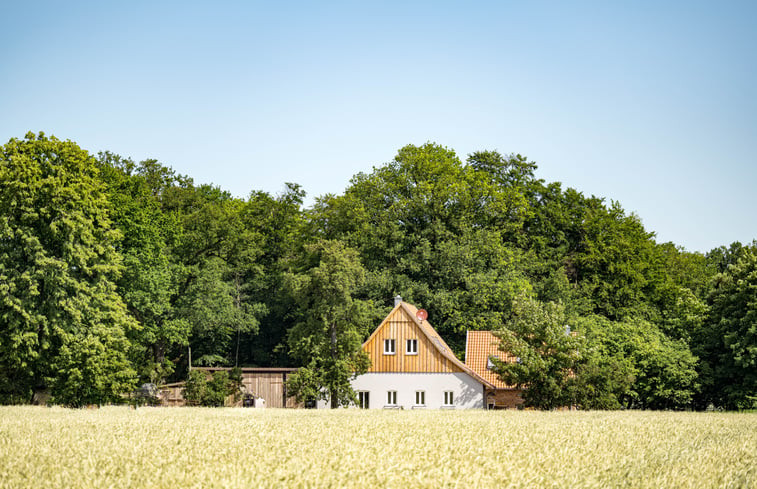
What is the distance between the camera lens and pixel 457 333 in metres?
56.7

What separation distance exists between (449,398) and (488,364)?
492cm

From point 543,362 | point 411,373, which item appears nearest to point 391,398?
point 411,373

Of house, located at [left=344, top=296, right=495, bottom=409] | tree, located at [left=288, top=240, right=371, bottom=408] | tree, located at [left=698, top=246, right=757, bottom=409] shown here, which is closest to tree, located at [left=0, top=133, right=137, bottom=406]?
tree, located at [left=288, top=240, right=371, bottom=408]

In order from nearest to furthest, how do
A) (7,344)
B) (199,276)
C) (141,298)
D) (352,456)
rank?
(352,456)
(7,344)
(141,298)
(199,276)

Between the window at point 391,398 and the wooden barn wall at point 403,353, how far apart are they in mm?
1452

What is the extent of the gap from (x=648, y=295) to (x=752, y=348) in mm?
19376

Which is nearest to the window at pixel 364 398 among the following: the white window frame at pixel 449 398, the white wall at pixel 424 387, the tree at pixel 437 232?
the white wall at pixel 424 387

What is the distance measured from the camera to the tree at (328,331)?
42.9 metres

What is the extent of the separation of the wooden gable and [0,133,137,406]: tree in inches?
635

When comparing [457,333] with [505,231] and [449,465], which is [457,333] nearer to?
[505,231]

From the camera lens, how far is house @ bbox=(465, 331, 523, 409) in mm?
50688

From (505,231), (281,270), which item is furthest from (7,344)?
(505,231)

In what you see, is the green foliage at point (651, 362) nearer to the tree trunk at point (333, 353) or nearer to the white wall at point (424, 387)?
the white wall at point (424, 387)

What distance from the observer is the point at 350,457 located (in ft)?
42.3
